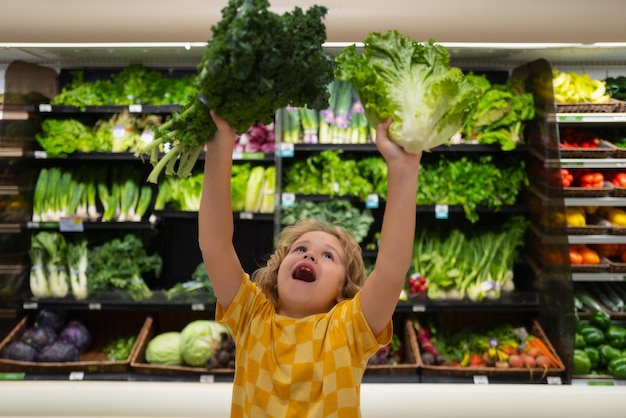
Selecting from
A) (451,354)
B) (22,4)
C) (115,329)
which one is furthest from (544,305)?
(22,4)

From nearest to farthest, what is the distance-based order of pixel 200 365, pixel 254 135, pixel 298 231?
pixel 298 231 < pixel 200 365 < pixel 254 135

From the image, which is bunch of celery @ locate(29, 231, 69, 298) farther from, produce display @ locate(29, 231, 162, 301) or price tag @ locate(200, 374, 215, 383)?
price tag @ locate(200, 374, 215, 383)

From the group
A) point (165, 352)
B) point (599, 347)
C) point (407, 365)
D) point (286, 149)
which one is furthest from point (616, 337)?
point (165, 352)

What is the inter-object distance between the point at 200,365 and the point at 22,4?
2.45 m

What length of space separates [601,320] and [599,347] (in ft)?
0.60

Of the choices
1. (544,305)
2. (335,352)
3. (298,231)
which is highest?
(298,231)

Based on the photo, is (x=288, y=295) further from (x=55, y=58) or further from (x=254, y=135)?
(x=55, y=58)

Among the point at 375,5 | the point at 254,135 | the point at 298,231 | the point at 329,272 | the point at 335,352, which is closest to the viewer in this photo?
the point at 335,352

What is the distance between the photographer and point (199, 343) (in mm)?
4148

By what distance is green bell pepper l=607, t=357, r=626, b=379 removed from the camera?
399cm

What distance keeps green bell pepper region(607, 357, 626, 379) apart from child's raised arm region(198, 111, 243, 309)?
3078mm

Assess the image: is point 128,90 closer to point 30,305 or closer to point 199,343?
point 30,305

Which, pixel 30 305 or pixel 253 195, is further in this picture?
pixel 253 195

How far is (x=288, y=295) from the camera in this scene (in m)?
1.93
